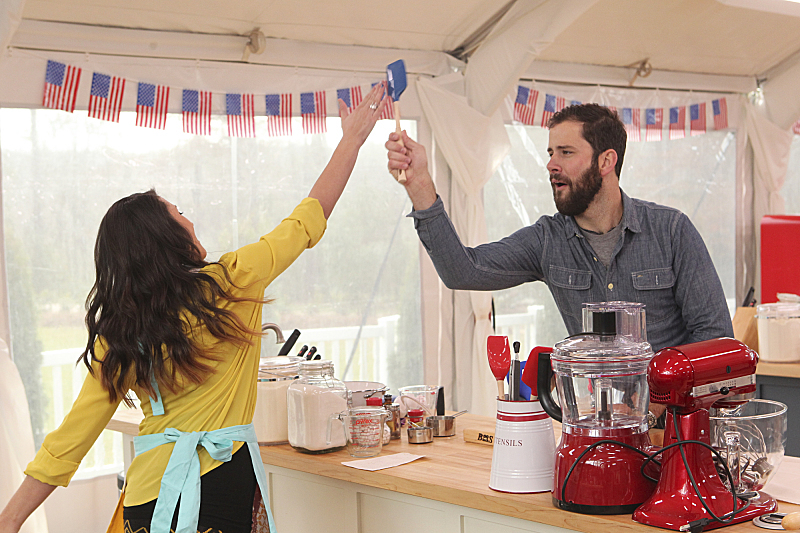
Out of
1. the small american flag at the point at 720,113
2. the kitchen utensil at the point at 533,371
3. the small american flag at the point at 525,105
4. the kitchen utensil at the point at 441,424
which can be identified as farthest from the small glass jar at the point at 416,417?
the small american flag at the point at 720,113

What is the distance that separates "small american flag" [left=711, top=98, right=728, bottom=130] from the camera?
562 centimetres

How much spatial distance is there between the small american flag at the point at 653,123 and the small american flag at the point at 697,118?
0.26m

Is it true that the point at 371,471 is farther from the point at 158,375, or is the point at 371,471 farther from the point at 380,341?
the point at 380,341

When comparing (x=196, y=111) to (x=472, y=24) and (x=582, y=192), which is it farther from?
(x=582, y=192)

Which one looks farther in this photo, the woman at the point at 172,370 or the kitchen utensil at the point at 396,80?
the kitchen utensil at the point at 396,80

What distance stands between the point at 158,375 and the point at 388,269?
113 inches

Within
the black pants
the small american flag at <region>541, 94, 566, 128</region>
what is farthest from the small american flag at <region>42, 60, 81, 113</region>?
the small american flag at <region>541, 94, 566, 128</region>

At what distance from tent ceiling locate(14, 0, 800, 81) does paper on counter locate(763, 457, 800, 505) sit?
279 cm

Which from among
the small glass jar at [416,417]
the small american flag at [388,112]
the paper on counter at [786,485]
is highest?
the small american flag at [388,112]

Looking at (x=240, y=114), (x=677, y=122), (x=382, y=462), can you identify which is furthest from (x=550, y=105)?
(x=382, y=462)

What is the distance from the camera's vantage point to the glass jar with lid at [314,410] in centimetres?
219

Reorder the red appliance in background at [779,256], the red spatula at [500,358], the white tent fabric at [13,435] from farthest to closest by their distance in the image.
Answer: the red appliance in background at [779,256] → the white tent fabric at [13,435] → the red spatula at [500,358]

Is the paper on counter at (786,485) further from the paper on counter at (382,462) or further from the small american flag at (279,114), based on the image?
the small american flag at (279,114)

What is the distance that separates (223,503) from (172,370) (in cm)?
34
